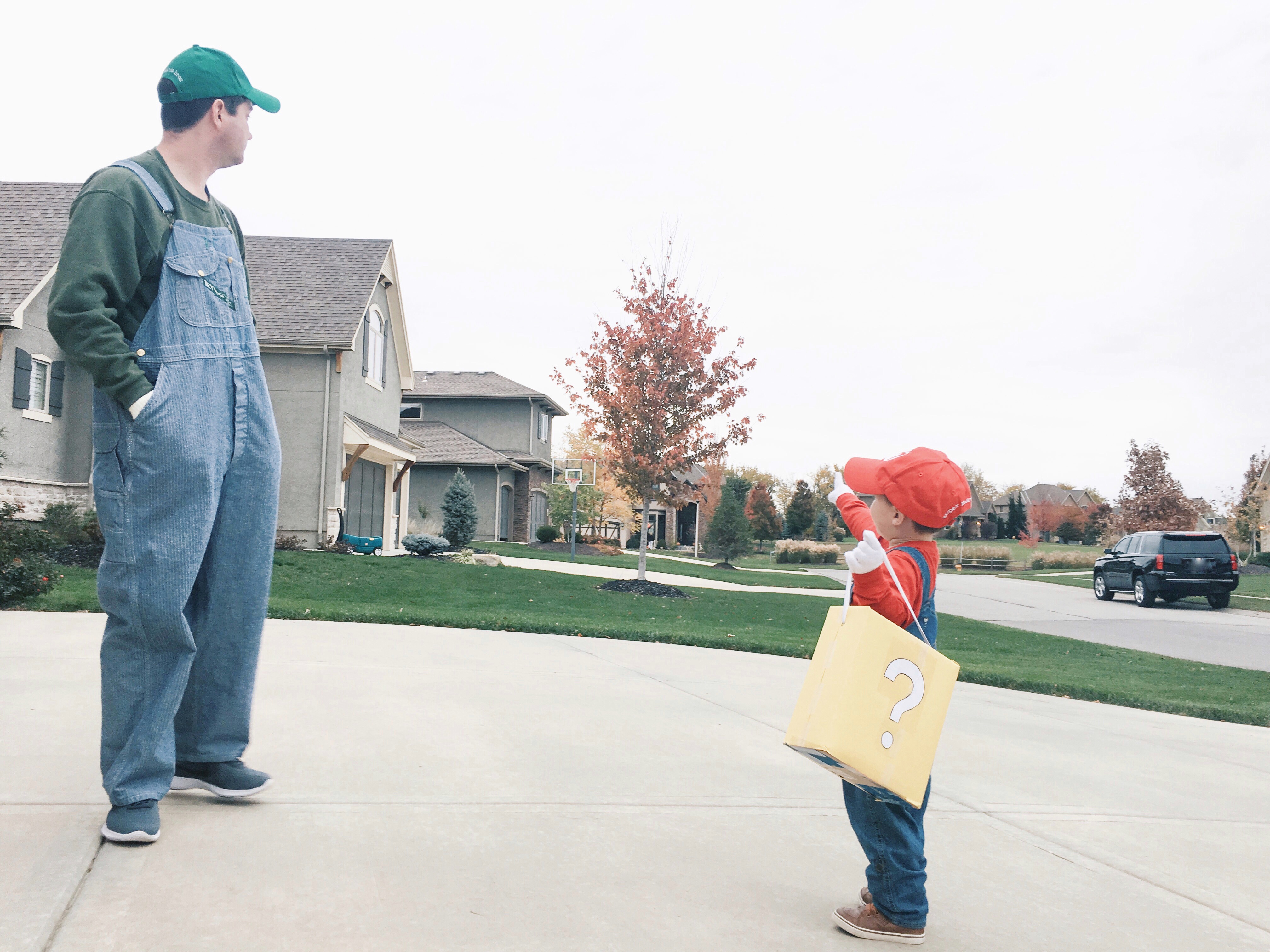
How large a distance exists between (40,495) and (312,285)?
7.87 meters

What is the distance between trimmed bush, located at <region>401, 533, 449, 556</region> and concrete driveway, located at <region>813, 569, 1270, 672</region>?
11.4 meters

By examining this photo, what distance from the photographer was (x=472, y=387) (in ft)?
127

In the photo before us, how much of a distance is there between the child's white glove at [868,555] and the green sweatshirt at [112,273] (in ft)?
6.28

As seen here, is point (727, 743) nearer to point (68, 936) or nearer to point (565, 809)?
point (565, 809)

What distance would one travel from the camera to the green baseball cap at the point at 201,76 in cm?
277

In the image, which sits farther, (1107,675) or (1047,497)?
(1047,497)

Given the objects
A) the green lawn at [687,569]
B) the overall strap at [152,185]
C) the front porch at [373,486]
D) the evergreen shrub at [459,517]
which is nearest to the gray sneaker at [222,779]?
the overall strap at [152,185]

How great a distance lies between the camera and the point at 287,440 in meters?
19.8

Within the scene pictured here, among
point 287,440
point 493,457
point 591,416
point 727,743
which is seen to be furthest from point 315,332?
point 727,743

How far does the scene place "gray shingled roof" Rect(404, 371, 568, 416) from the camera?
3731cm

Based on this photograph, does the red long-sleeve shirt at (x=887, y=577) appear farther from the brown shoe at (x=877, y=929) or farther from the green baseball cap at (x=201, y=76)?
the green baseball cap at (x=201, y=76)

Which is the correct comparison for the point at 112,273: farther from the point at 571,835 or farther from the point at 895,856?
the point at 895,856

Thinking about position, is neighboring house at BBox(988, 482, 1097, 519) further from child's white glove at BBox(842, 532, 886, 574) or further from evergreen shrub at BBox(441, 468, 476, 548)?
child's white glove at BBox(842, 532, 886, 574)

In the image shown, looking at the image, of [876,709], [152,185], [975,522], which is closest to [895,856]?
[876,709]
